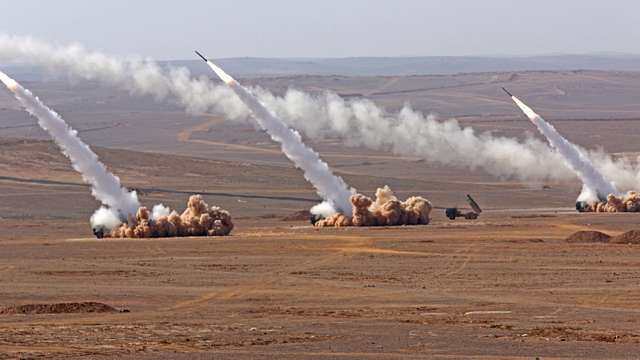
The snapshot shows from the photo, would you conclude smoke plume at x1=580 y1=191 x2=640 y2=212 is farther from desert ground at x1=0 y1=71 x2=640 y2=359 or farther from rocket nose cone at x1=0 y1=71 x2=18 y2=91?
rocket nose cone at x1=0 y1=71 x2=18 y2=91

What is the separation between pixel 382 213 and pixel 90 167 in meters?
17.8

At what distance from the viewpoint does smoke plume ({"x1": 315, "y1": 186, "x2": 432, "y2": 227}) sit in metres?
89.6

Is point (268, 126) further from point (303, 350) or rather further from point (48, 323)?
point (303, 350)

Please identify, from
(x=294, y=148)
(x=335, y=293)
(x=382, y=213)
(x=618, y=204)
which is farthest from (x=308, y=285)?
(x=618, y=204)

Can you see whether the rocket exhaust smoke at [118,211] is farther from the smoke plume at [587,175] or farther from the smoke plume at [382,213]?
the smoke plume at [587,175]

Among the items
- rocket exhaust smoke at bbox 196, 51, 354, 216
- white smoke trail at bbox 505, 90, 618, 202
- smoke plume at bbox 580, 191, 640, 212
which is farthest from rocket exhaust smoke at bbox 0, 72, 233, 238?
smoke plume at bbox 580, 191, 640, 212

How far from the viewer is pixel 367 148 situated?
180 m

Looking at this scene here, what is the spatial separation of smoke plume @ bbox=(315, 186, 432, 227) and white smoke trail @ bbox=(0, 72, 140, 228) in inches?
476

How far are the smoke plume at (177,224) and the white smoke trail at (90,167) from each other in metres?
0.74

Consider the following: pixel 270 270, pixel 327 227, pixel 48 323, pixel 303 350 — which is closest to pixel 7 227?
pixel 327 227

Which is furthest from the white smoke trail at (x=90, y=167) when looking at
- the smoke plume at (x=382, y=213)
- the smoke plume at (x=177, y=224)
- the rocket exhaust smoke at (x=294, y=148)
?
the smoke plume at (x=382, y=213)

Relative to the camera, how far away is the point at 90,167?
8125cm

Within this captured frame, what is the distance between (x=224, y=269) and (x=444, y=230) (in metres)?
22.7

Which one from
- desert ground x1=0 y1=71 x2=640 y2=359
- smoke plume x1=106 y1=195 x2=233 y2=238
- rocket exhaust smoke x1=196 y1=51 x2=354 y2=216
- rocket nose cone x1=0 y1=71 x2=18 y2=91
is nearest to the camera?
desert ground x1=0 y1=71 x2=640 y2=359
